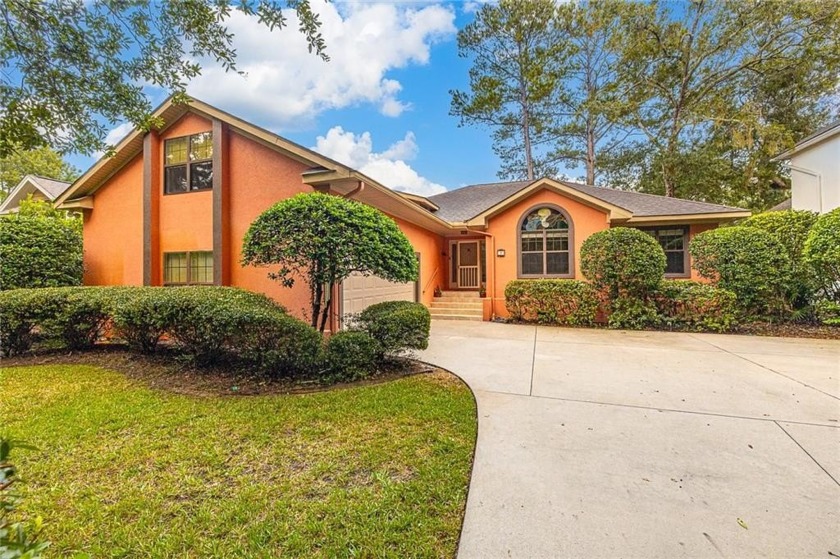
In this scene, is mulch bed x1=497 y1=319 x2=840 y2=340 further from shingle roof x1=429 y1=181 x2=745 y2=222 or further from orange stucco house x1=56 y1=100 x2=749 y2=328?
shingle roof x1=429 y1=181 x2=745 y2=222

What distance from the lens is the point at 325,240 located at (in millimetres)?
5477

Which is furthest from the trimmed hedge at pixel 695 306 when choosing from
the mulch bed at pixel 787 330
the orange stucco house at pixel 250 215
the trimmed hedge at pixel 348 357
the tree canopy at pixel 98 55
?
the tree canopy at pixel 98 55

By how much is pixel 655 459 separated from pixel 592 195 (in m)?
10.7

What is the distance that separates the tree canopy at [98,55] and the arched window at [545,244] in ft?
32.1

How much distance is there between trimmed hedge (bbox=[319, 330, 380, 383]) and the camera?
5082 mm

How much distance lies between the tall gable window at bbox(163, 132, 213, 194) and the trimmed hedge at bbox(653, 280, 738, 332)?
1189 centimetres

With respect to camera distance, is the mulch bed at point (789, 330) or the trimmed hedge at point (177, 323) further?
the mulch bed at point (789, 330)

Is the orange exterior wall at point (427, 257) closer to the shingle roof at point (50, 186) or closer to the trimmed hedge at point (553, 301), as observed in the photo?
the trimmed hedge at point (553, 301)

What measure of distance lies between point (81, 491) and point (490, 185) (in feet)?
58.2

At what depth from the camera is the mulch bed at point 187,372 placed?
4875mm

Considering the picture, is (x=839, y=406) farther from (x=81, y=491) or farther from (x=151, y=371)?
(x=151, y=371)

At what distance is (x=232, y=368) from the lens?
5.56 metres

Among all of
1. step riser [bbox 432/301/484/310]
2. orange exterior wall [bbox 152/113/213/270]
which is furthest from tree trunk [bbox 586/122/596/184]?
orange exterior wall [bbox 152/113/213/270]

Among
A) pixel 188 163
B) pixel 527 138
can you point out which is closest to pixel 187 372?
pixel 188 163
